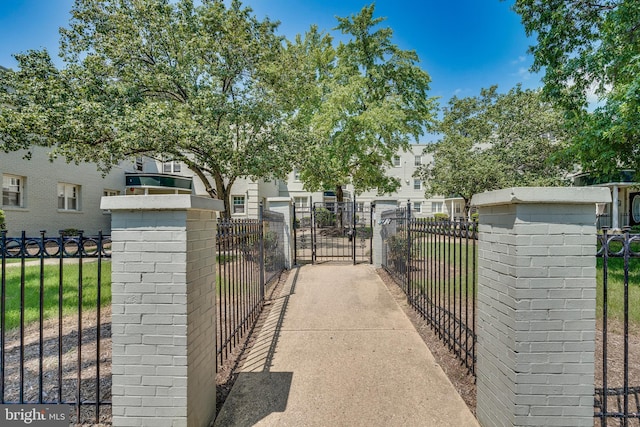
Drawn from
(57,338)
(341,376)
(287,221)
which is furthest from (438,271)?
(57,338)

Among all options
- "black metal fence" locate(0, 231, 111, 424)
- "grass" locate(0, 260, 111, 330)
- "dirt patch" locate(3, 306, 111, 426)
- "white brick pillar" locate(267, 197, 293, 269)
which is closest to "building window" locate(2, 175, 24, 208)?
"grass" locate(0, 260, 111, 330)

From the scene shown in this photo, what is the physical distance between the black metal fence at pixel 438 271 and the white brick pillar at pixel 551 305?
450 mm

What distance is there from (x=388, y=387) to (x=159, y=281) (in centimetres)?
247

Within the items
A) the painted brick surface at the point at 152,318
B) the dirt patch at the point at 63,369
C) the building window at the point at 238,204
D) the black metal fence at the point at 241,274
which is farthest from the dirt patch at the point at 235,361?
the building window at the point at 238,204

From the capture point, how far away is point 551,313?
6.81 feet

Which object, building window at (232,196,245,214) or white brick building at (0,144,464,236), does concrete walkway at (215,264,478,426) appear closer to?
white brick building at (0,144,464,236)

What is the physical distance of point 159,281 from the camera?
2.14 metres

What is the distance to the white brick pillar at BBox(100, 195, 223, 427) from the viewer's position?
7.00 ft

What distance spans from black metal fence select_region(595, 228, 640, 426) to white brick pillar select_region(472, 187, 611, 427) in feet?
0.75

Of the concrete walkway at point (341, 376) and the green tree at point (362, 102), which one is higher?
the green tree at point (362, 102)

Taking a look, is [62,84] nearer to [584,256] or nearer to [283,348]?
[283,348]

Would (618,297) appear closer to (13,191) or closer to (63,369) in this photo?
(63,369)

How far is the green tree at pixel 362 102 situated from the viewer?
557 inches

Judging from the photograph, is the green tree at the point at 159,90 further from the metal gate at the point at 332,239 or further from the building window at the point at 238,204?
the building window at the point at 238,204
